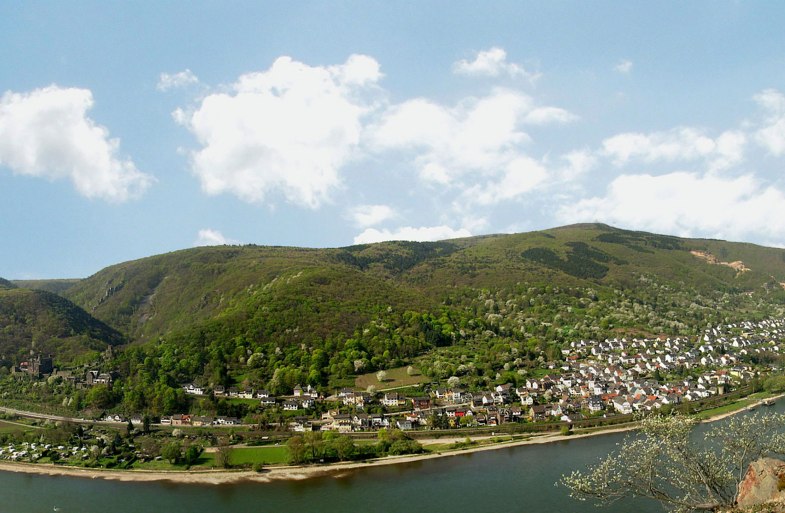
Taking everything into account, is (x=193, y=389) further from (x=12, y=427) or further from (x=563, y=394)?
(x=563, y=394)

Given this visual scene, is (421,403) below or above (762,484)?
below

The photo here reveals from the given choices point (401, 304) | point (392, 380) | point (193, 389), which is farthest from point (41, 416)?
point (401, 304)

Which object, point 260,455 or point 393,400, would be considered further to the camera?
point 393,400

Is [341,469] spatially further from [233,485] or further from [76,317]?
[76,317]

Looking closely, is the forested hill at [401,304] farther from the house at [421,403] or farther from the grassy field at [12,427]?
the grassy field at [12,427]

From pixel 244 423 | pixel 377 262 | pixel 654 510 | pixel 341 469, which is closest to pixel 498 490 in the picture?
Answer: pixel 654 510

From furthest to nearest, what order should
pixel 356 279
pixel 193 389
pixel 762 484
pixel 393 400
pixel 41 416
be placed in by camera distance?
pixel 356 279 → pixel 193 389 → pixel 393 400 → pixel 41 416 → pixel 762 484
